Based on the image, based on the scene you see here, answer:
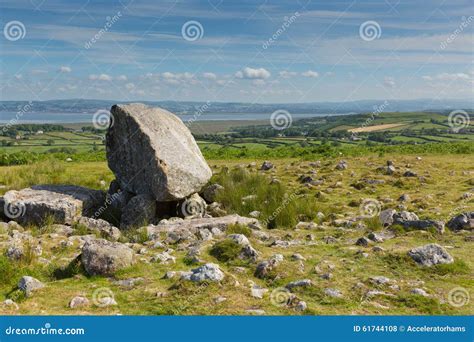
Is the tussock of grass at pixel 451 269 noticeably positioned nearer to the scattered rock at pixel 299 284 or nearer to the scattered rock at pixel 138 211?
the scattered rock at pixel 299 284

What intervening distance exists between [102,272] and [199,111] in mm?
14311

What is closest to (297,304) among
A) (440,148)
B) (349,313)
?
(349,313)

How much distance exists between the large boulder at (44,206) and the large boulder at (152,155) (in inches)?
75.0

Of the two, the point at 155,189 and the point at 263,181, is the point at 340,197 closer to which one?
the point at 263,181

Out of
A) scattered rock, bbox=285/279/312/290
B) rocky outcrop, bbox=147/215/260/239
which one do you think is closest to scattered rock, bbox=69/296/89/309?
scattered rock, bbox=285/279/312/290

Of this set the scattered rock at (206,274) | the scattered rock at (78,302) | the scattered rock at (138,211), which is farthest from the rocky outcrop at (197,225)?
the scattered rock at (78,302)

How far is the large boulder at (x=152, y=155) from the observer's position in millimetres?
17234

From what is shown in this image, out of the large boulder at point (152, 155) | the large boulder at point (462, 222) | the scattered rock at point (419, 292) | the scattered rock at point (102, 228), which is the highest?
the large boulder at point (152, 155)

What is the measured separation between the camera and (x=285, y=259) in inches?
424

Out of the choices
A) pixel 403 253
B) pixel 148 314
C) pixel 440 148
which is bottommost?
pixel 148 314

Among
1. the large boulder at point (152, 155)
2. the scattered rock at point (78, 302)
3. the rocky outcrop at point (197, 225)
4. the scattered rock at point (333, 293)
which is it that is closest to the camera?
the scattered rock at point (78, 302)

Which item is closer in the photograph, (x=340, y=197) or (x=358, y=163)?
(x=340, y=197)

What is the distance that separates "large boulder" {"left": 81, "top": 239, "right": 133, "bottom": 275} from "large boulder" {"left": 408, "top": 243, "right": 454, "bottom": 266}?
6.16m

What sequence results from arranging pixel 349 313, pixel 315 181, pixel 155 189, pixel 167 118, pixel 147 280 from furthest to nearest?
1. pixel 315 181
2. pixel 167 118
3. pixel 155 189
4. pixel 147 280
5. pixel 349 313
